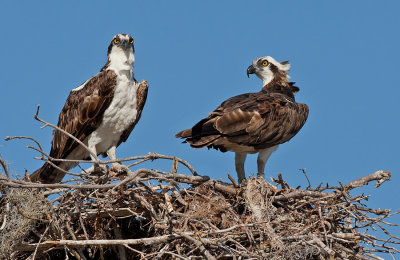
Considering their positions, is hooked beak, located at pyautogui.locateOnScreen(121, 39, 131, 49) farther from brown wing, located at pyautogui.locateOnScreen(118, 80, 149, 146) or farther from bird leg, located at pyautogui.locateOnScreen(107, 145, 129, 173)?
bird leg, located at pyautogui.locateOnScreen(107, 145, 129, 173)

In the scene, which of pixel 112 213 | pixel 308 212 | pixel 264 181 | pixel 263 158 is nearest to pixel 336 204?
pixel 308 212

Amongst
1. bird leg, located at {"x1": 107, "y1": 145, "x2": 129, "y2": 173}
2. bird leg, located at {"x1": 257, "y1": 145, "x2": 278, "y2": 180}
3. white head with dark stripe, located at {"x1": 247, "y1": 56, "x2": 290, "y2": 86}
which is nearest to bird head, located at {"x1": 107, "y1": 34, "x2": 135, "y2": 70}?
bird leg, located at {"x1": 107, "y1": 145, "x2": 129, "y2": 173}

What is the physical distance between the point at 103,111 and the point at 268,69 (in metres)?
2.61

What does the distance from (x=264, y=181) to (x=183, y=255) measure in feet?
5.47

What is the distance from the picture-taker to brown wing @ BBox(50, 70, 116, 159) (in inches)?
352

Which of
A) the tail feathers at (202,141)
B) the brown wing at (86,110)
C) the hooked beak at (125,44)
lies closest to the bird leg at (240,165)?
the tail feathers at (202,141)

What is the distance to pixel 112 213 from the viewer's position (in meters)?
7.34

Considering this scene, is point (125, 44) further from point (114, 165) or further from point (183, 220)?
point (183, 220)

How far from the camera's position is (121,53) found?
9.38 meters

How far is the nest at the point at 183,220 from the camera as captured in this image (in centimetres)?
682

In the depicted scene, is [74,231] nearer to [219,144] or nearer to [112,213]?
[112,213]

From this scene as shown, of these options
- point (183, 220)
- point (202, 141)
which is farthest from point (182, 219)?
point (202, 141)

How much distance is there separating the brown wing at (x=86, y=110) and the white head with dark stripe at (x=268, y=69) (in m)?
2.26

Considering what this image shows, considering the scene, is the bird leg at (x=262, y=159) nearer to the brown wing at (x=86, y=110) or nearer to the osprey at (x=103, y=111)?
the osprey at (x=103, y=111)
